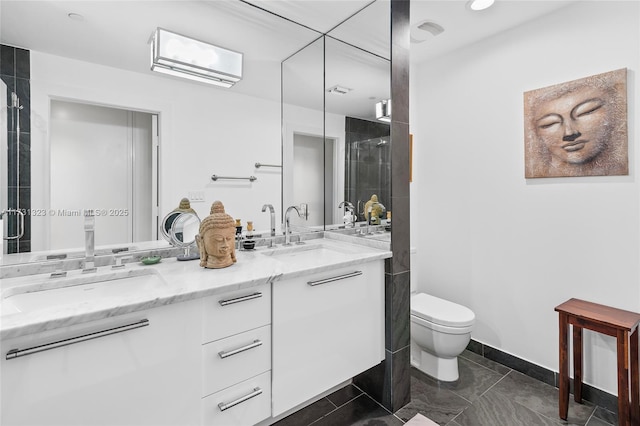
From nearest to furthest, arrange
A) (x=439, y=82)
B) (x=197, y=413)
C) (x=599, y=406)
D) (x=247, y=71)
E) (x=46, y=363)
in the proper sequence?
(x=46, y=363) < (x=197, y=413) < (x=599, y=406) < (x=247, y=71) < (x=439, y=82)

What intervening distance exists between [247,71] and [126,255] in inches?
50.6

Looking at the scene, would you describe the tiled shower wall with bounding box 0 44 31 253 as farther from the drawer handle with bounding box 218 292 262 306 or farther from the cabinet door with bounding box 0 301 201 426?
the drawer handle with bounding box 218 292 262 306

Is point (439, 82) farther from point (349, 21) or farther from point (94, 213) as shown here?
point (94, 213)

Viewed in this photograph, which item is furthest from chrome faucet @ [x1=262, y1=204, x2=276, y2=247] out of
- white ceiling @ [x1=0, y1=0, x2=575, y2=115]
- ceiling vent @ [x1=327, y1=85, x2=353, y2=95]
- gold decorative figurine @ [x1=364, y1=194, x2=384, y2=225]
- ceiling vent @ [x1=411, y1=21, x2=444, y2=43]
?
ceiling vent @ [x1=411, y1=21, x2=444, y2=43]

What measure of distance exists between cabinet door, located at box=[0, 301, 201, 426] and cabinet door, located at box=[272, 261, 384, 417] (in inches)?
15.1

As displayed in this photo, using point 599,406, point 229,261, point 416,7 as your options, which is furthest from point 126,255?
point 599,406

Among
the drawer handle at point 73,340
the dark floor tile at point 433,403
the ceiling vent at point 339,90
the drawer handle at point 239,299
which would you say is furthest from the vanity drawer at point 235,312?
the ceiling vent at point 339,90

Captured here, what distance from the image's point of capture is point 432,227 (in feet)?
9.20

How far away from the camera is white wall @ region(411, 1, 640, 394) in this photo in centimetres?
182

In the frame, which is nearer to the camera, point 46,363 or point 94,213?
point 46,363

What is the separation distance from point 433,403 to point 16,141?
2534 mm

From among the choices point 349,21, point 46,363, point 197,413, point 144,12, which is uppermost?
point 349,21

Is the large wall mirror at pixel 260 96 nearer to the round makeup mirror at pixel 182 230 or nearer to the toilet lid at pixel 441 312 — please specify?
the round makeup mirror at pixel 182 230

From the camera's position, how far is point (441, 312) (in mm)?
2170
